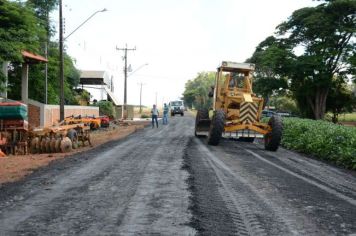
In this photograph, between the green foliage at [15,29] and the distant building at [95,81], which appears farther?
the distant building at [95,81]

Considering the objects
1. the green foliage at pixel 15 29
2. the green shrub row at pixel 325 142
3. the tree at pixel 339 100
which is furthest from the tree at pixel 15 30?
the tree at pixel 339 100

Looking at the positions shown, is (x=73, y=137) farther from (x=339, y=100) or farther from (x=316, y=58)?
(x=339, y=100)

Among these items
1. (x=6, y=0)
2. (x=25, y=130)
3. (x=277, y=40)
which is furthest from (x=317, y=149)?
(x=277, y=40)

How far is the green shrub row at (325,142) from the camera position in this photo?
591 inches

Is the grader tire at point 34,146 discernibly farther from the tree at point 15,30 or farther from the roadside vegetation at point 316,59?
the roadside vegetation at point 316,59

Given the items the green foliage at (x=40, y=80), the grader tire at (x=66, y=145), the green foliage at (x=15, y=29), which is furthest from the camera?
the green foliage at (x=40, y=80)

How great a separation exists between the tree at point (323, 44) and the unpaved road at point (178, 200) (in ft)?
101

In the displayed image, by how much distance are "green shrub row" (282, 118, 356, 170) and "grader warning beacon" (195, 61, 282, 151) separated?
152 centimetres

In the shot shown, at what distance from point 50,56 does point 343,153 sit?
35807 mm

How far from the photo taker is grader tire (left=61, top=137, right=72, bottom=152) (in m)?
17.7

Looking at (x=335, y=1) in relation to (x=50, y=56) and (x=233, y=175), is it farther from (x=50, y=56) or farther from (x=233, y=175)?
(x=233, y=175)

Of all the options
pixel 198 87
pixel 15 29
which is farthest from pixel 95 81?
pixel 198 87

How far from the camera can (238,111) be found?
19.1 m

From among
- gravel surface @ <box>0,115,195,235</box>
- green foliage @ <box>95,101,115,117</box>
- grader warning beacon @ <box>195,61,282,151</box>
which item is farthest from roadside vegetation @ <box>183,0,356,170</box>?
gravel surface @ <box>0,115,195,235</box>
